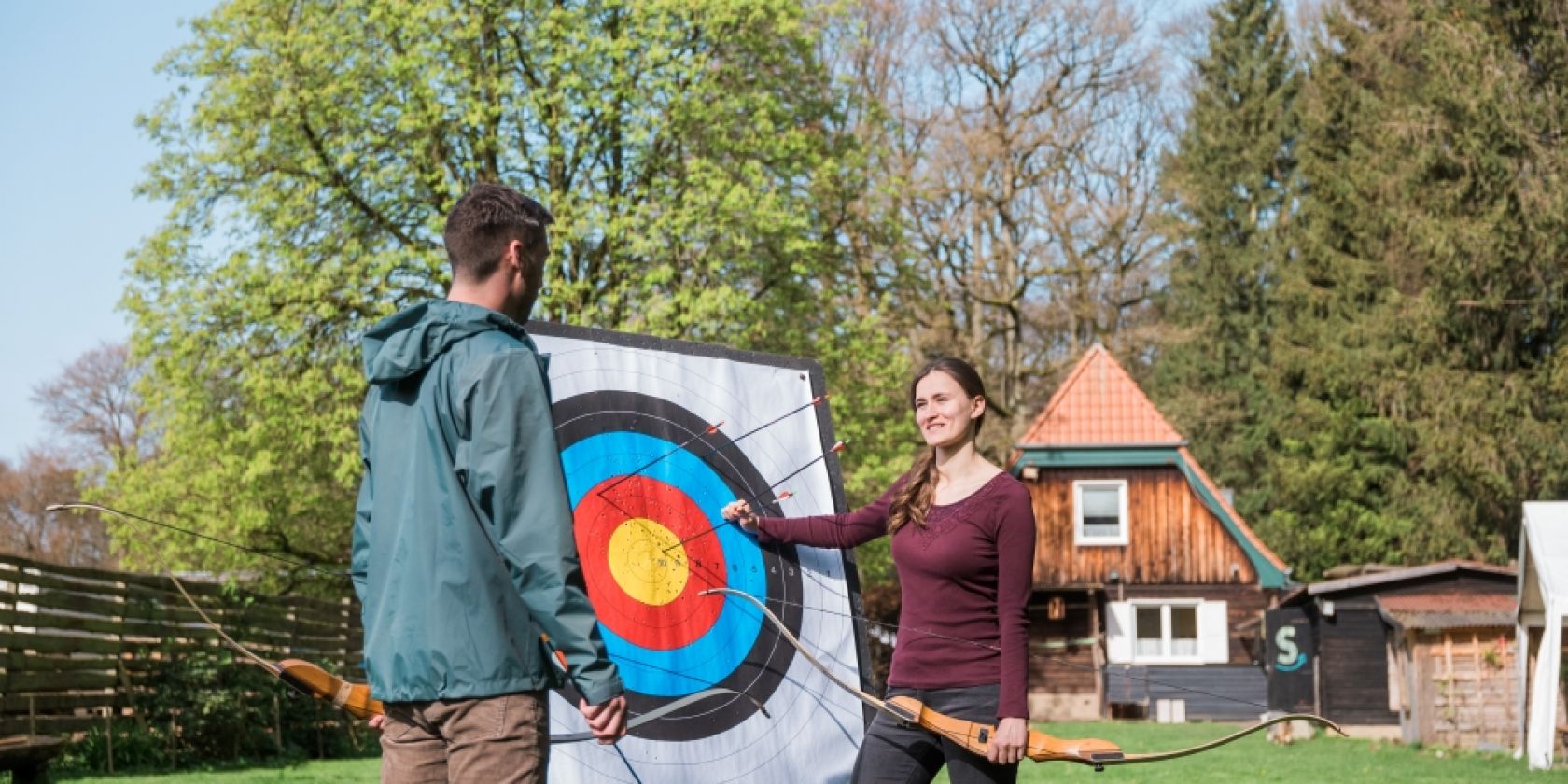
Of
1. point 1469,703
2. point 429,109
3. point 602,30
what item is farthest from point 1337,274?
point 429,109

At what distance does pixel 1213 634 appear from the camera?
2966cm

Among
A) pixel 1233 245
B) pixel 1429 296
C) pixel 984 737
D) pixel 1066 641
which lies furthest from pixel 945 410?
pixel 1233 245

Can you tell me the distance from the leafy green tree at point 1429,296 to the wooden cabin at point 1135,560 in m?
3.46

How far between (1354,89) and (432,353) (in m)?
36.1

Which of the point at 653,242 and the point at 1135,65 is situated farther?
the point at 1135,65

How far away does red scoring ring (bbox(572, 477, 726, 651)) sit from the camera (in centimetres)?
480

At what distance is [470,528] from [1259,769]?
1367cm

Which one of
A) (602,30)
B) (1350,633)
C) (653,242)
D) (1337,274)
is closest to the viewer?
(653,242)

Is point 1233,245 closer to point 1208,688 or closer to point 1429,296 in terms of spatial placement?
point 1429,296

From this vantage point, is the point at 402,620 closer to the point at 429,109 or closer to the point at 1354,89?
the point at 429,109

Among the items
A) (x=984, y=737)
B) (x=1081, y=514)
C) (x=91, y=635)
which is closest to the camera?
(x=984, y=737)

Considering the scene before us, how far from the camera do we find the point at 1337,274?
1378 inches

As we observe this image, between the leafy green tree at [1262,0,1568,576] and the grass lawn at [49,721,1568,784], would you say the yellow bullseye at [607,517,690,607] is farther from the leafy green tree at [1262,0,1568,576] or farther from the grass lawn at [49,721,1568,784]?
the leafy green tree at [1262,0,1568,576]

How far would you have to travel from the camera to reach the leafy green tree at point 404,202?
1980 centimetres
